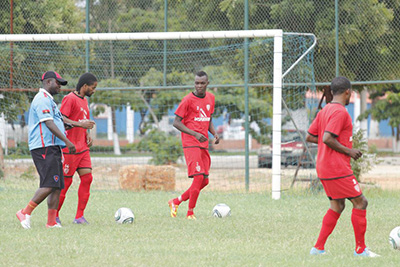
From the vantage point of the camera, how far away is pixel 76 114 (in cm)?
862

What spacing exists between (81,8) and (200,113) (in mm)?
9945

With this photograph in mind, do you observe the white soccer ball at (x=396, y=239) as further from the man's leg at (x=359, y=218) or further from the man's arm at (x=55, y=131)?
the man's arm at (x=55, y=131)

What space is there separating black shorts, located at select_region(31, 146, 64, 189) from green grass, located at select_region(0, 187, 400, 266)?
Result: 1.97 feet

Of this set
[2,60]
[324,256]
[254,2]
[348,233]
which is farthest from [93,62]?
[324,256]

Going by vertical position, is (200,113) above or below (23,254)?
above

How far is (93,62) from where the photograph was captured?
16297 millimetres

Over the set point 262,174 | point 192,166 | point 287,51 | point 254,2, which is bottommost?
point 262,174

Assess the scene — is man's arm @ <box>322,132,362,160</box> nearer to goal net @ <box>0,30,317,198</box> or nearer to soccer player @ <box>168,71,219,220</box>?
soccer player @ <box>168,71,219,220</box>

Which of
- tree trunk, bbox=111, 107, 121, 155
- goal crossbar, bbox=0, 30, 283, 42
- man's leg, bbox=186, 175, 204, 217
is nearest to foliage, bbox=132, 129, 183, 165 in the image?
tree trunk, bbox=111, 107, 121, 155

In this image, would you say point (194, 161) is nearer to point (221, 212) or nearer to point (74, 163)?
point (221, 212)

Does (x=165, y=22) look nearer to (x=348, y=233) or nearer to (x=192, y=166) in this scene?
(x=192, y=166)

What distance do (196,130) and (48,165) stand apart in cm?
245

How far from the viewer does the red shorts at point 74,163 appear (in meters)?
8.66

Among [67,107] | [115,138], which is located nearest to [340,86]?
[67,107]
